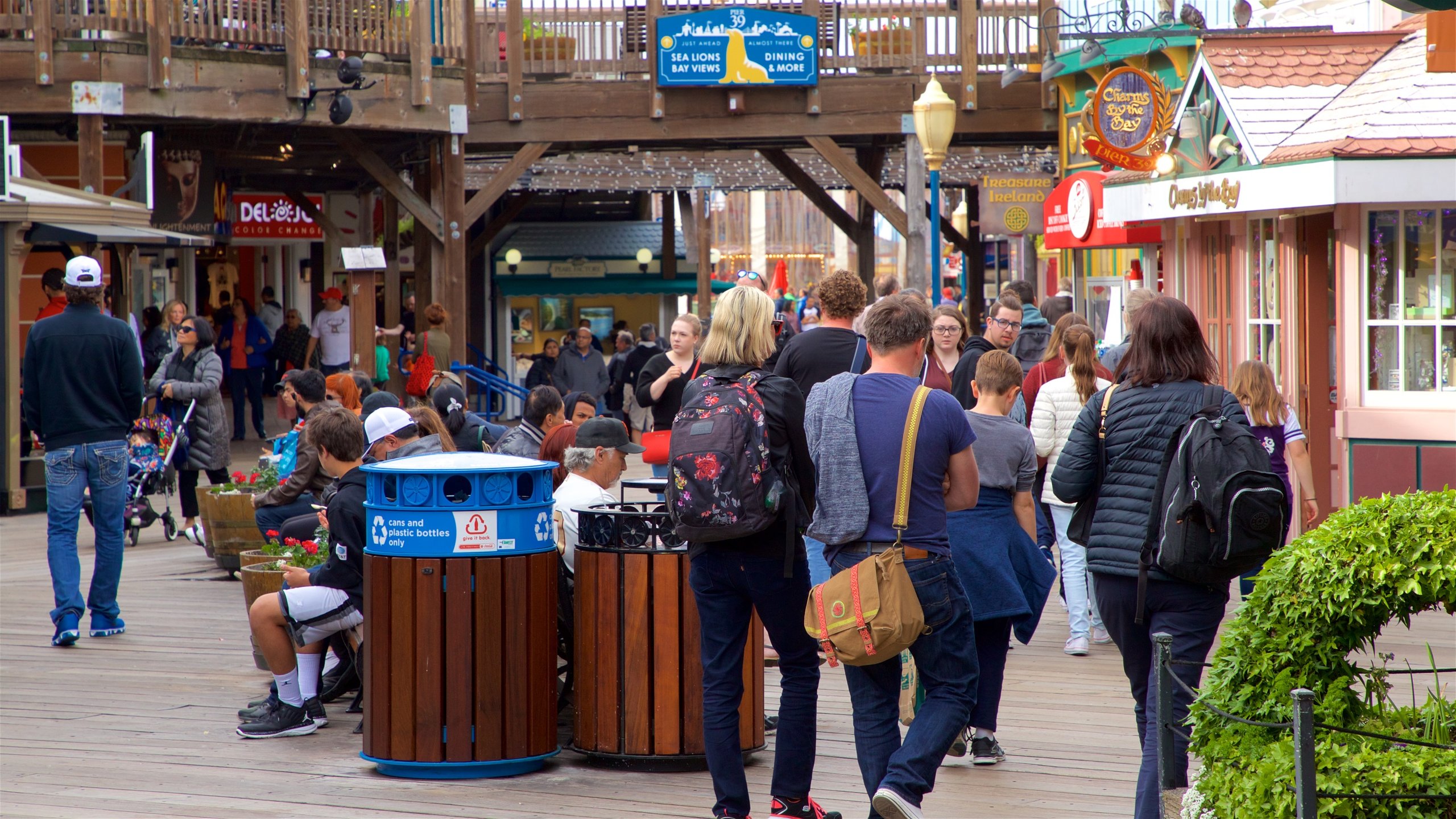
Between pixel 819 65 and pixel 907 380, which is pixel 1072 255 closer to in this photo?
pixel 819 65

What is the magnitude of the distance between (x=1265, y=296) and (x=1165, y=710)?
740 cm

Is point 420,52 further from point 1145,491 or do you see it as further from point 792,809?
point 1145,491

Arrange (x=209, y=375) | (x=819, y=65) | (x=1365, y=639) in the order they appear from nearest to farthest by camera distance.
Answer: (x=1365, y=639)
(x=209, y=375)
(x=819, y=65)

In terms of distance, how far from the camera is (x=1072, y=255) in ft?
58.3

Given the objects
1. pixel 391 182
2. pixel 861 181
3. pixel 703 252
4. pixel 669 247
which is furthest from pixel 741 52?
pixel 669 247

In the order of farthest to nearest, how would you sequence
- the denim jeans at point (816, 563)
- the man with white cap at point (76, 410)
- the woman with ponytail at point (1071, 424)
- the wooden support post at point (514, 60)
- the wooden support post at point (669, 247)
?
the wooden support post at point (669, 247)
the wooden support post at point (514, 60)
the man with white cap at point (76, 410)
the woman with ponytail at point (1071, 424)
the denim jeans at point (816, 563)

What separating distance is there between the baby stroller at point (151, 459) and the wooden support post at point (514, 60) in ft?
23.3

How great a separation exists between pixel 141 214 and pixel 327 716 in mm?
8552

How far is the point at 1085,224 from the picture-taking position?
545 inches

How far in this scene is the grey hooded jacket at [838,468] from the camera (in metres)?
4.25

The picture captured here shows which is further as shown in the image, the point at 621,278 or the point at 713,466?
the point at 621,278

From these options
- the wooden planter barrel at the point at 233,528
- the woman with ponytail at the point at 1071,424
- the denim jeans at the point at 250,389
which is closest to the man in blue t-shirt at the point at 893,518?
the woman with ponytail at the point at 1071,424

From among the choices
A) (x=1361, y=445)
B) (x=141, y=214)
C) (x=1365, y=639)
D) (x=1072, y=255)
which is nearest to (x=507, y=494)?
(x=1365, y=639)

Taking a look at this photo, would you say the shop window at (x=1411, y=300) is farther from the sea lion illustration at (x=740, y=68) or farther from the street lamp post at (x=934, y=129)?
the sea lion illustration at (x=740, y=68)
